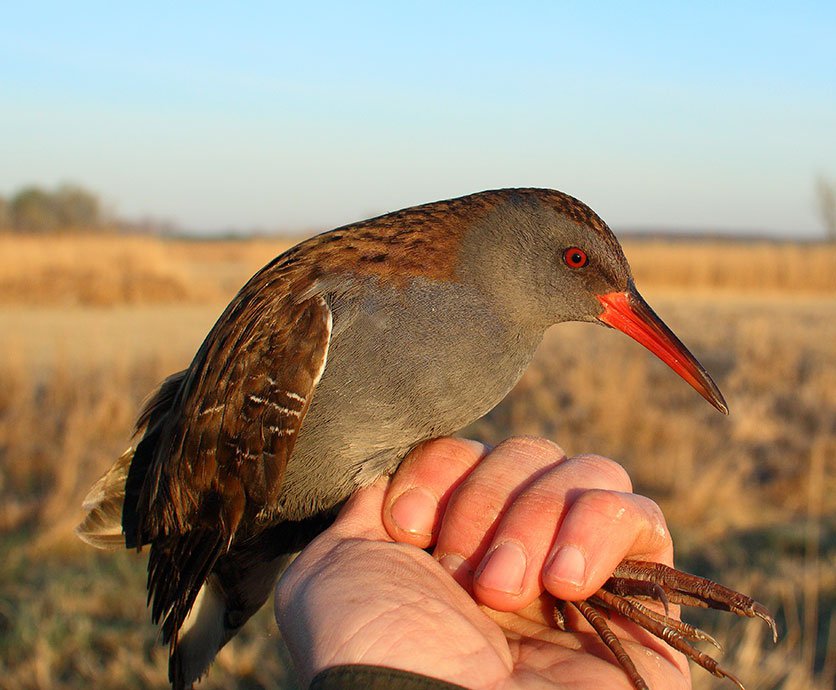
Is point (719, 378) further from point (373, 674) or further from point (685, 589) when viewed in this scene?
point (373, 674)

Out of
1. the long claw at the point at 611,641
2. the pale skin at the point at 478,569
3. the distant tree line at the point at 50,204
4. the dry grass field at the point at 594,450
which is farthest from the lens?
the distant tree line at the point at 50,204

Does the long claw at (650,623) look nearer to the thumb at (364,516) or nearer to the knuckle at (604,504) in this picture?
the knuckle at (604,504)

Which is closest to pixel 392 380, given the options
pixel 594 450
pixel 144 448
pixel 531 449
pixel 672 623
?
pixel 531 449

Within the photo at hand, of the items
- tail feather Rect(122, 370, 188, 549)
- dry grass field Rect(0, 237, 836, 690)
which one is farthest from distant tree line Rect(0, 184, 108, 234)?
tail feather Rect(122, 370, 188, 549)

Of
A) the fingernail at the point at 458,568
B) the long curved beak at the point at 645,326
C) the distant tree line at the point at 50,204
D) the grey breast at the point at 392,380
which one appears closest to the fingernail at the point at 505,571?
the fingernail at the point at 458,568

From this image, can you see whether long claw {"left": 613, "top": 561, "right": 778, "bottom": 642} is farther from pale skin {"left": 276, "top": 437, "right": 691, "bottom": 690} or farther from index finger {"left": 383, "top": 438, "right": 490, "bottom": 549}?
index finger {"left": 383, "top": 438, "right": 490, "bottom": 549}

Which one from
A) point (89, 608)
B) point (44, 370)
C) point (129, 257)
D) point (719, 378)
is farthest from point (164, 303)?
point (89, 608)

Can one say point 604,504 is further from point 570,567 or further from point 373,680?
point 373,680

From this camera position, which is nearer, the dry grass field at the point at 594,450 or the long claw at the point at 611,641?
the long claw at the point at 611,641
